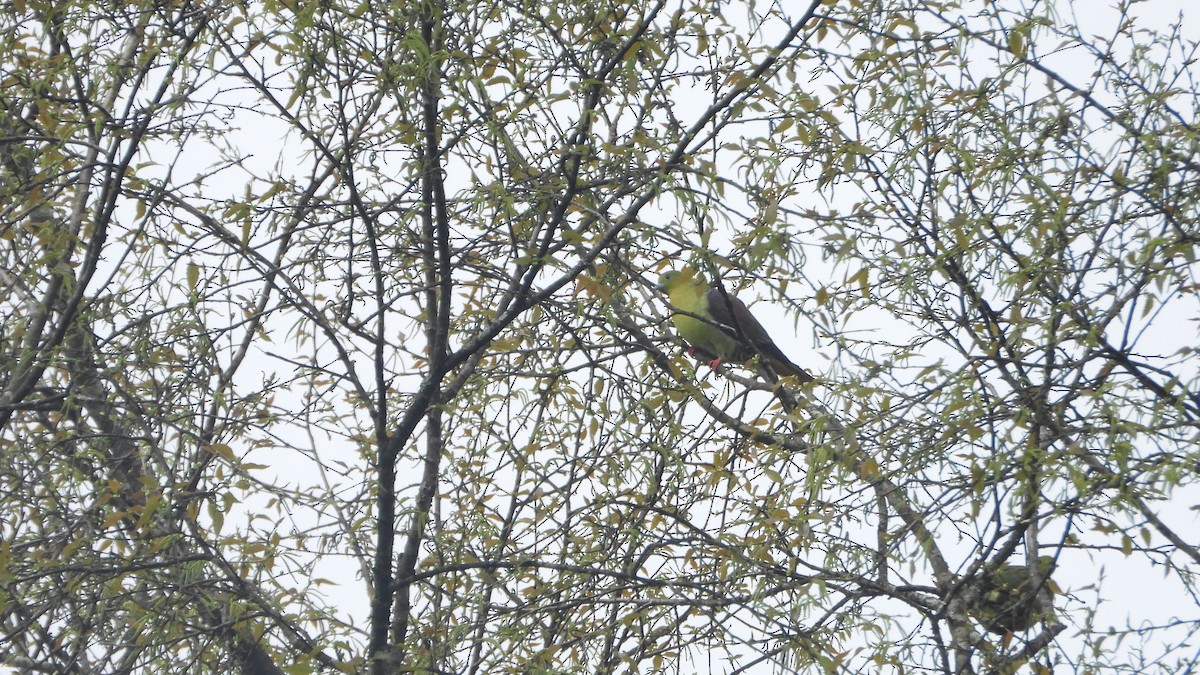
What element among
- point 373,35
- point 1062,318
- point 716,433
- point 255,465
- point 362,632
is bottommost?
point 362,632

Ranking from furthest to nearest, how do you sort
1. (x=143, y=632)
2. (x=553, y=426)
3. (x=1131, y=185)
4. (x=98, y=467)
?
(x=553, y=426)
(x=98, y=467)
(x=1131, y=185)
(x=143, y=632)

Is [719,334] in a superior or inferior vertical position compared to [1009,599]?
superior

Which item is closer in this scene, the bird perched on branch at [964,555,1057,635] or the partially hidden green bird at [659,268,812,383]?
the bird perched on branch at [964,555,1057,635]

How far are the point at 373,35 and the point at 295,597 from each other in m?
1.76

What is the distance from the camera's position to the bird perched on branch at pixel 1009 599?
4000mm

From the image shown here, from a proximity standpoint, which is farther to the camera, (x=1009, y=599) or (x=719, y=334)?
(x=719, y=334)

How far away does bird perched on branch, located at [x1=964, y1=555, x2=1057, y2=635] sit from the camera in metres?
4.00

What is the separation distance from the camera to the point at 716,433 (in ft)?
16.4

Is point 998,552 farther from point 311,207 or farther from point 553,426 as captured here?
point 311,207

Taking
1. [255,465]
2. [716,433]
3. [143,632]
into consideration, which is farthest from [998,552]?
[143,632]

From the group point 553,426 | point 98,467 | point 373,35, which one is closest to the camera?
point 373,35

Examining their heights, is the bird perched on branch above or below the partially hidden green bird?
below

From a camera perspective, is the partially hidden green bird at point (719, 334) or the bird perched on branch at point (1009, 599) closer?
the bird perched on branch at point (1009, 599)

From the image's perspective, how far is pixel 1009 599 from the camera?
4355 millimetres
